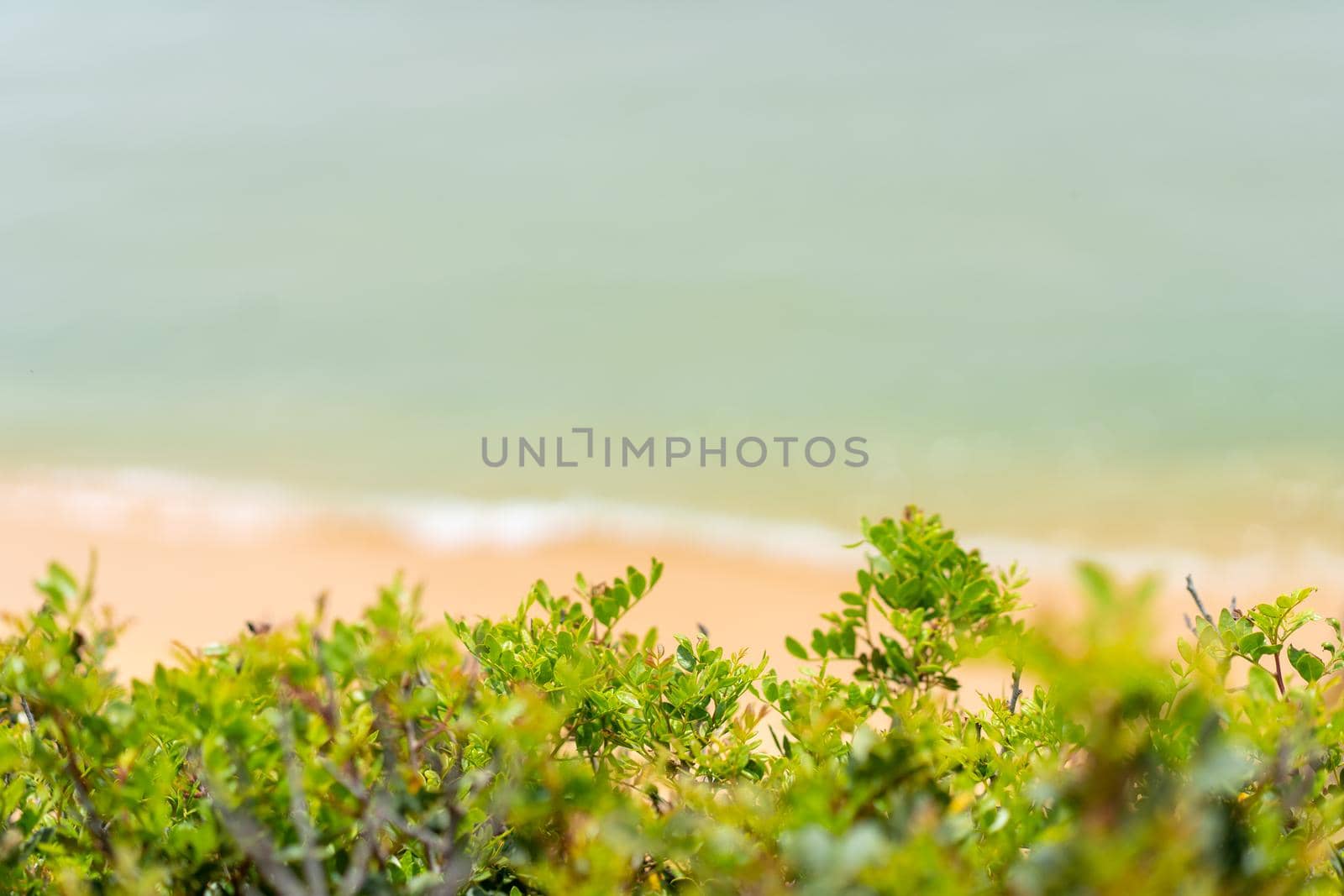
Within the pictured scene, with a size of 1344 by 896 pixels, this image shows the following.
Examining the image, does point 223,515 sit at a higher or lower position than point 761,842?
lower

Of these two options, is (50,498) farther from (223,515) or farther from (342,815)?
(342,815)

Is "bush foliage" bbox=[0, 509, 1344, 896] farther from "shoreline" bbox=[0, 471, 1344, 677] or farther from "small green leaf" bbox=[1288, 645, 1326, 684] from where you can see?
"shoreline" bbox=[0, 471, 1344, 677]

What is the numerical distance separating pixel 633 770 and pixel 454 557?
6.10 meters

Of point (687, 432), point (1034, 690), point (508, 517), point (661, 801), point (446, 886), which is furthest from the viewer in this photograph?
point (687, 432)

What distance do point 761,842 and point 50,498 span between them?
7.89m

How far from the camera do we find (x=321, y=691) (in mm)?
1197

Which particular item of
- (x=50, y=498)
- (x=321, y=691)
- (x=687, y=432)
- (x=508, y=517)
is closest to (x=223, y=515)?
(x=50, y=498)

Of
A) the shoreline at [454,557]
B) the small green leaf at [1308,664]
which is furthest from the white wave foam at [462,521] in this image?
the small green leaf at [1308,664]

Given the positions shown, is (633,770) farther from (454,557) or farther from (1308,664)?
(454,557)

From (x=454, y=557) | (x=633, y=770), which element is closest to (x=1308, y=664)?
(x=633, y=770)

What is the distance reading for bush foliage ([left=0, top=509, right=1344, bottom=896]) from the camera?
805 mm

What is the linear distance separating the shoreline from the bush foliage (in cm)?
395

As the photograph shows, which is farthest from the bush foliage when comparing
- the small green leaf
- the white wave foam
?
the white wave foam

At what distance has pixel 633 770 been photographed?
142cm
